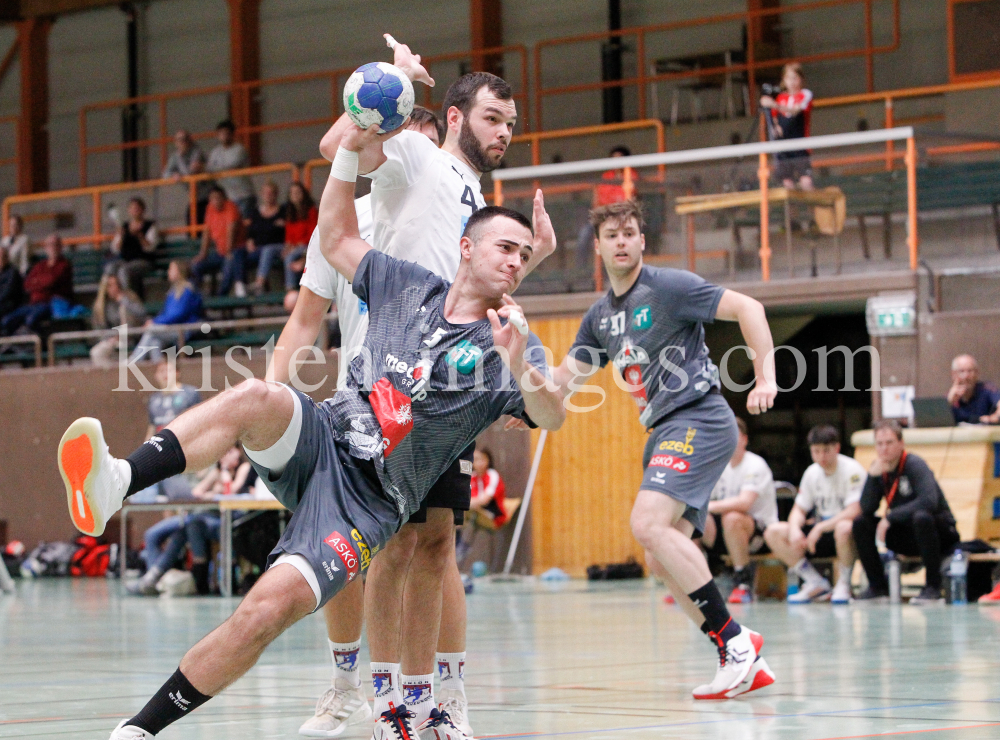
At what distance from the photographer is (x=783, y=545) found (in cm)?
1212

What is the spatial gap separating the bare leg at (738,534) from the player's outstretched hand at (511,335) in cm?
853

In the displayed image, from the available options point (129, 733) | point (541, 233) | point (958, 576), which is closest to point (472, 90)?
point (541, 233)

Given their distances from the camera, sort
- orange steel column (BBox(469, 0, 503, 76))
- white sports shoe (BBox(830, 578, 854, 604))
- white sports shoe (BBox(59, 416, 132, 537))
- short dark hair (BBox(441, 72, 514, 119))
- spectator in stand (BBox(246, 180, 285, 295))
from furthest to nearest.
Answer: orange steel column (BBox(469, 0, 503, 76)) < spectator in stand (BBox(246, 180, 285, 295)) < white sports shoe (BBox(830, 578, 854, 604)) < short dark hair (BBox(441, 72, 514, 119)) < white sports shoe (BBox(59, 416, 132, 537))

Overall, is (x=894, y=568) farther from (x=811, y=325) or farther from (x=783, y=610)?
(x=811, y=325)

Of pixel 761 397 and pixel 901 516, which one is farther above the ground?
pixel 761 397

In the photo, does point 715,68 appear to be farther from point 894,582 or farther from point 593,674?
point 593,674

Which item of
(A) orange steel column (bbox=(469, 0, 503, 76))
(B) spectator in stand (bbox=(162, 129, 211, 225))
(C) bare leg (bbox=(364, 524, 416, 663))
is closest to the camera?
(C) bare leg (bbox=(364, 524, 416, 663))

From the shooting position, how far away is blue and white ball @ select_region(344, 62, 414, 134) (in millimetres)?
4402

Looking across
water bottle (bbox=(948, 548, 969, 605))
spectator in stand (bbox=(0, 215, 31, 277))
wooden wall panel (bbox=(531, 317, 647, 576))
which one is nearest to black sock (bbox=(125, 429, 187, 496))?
water bottle (bbox=(948, 548, 969, 605))

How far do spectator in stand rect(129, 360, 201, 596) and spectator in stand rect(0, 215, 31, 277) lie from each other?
719cm

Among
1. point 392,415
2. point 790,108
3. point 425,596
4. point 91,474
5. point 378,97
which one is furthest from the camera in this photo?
point 790,108

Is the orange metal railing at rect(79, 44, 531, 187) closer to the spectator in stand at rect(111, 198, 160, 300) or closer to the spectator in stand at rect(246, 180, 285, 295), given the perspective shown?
the spectator in stand at rect(111, 198, 160, 300)

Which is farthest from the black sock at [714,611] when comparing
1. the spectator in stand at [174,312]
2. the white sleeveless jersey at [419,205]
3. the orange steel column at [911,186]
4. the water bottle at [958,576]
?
the spectator in stand at [174,312]

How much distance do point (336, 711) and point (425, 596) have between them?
800mm
